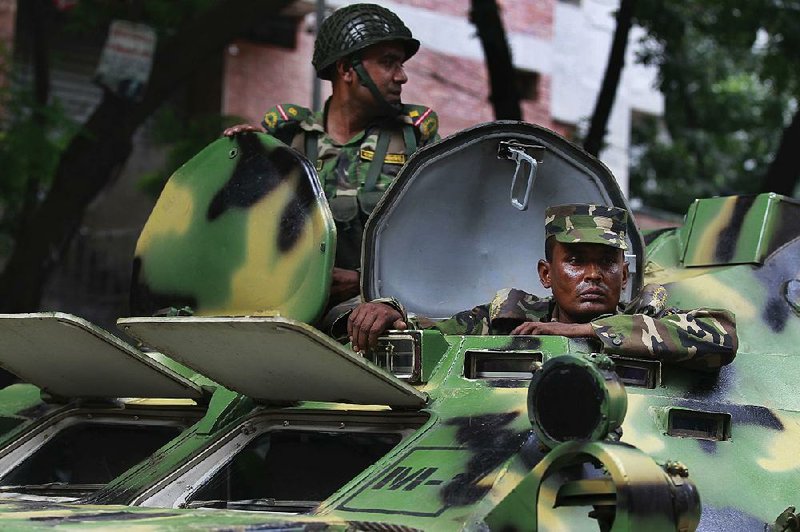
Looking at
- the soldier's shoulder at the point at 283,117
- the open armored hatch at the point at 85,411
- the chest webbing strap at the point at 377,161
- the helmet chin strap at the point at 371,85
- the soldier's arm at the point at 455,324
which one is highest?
the helmet chin strap at the point at 371,85

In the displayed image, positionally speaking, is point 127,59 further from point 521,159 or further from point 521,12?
point 521,12

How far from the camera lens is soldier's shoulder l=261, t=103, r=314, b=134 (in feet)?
23.5

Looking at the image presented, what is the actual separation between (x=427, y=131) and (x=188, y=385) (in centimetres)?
183

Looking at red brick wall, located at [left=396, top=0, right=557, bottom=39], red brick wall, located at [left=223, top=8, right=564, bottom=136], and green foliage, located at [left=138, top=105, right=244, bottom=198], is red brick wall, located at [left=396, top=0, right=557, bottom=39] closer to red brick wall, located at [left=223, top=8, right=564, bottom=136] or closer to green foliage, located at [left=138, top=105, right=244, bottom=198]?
red brick wall, located at [left=223, top=8, right=564, bottom=136]

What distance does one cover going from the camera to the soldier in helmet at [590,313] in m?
5.44

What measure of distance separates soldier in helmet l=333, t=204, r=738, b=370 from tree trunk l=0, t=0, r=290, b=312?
254 inches

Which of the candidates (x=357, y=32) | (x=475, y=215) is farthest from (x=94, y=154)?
(x=475, y=215)

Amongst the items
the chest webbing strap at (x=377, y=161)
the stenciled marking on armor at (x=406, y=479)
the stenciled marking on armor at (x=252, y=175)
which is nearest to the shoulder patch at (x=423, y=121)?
the chest webbing strap at (x=377, y=161)

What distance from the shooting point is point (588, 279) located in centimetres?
579

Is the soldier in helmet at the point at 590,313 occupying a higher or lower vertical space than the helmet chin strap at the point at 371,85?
lower

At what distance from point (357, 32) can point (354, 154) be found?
1.81 ft

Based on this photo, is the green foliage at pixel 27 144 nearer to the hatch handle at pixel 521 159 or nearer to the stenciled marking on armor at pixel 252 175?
the stenciled marking on armor at pixel 252 175

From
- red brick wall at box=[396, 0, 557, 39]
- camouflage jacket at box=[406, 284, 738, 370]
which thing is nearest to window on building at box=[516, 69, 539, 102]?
red brick wall at box=[396, 0, 557, 39]

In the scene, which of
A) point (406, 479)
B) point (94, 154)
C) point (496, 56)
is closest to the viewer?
point (406, 479)
